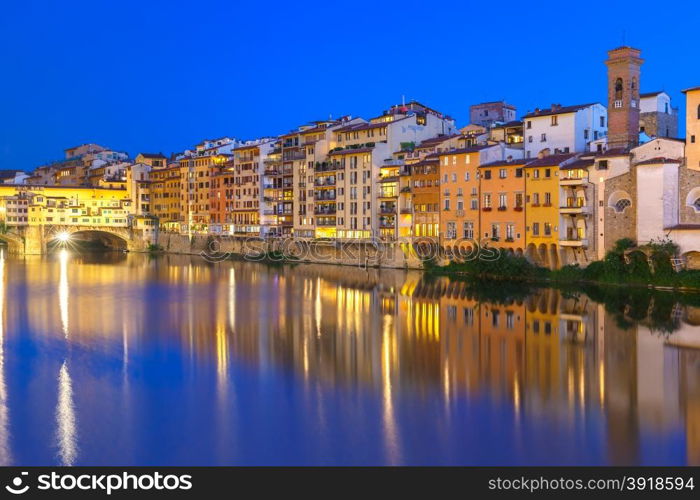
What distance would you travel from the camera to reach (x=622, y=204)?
36.0m

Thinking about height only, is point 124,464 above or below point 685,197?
below

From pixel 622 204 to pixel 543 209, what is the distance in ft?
14.3

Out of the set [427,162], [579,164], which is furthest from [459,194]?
[579,164]

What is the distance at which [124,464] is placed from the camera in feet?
39.3

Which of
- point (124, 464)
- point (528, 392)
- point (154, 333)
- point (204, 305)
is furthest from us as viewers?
point (204, 305)

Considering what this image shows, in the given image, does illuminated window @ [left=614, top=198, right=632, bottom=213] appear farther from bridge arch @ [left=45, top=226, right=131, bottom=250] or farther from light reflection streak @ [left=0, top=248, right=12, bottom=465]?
bridge arch @ [left=45, top=226, right=131, bottom=250]

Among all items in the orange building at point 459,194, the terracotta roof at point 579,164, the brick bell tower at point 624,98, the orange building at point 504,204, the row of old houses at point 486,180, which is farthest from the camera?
the orange building at point 459,194

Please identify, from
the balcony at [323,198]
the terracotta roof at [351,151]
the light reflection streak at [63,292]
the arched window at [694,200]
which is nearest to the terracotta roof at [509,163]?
the arched window at [694,200]

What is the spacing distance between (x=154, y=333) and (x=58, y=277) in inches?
923

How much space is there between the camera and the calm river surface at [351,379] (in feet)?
41.6

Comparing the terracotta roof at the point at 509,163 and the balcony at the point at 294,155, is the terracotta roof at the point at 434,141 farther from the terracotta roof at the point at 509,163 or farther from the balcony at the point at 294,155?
the balcony at the point at 294,155

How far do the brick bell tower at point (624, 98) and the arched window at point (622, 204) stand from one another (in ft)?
9.77
